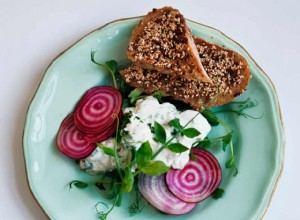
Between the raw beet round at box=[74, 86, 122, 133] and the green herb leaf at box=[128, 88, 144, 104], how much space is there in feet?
0.16

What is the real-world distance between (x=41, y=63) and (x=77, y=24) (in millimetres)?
253

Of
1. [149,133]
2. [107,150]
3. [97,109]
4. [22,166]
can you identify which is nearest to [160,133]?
[149,133]

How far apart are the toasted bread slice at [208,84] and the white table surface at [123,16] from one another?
0.25 metres

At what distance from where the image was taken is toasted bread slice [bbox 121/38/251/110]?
7.24ft

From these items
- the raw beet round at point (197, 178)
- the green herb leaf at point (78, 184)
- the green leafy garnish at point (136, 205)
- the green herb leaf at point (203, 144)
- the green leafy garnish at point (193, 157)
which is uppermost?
the green herb leaf at point (203, 144)

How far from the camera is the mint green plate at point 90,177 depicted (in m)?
2.15

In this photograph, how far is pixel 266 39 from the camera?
2459mm

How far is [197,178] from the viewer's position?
7.22ft

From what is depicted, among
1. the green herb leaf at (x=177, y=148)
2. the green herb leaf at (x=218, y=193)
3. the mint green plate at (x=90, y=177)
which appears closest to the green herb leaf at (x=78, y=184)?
the mint green plate at (x=90, y=177)

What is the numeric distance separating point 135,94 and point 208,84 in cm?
32

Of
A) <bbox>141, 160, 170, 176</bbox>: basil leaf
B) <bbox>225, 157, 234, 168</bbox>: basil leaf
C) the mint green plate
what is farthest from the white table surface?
<bbox>141, 160, 170, 176</bbox>: basil leaf

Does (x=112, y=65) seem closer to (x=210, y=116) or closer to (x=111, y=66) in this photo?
(x=111, y=66)

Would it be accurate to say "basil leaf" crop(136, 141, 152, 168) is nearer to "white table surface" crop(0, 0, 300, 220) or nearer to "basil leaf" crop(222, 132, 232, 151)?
"basil leaf" crop(222, 132, 232, 151)

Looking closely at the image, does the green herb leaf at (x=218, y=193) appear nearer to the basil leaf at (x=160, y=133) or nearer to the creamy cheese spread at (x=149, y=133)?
the creamy cheese spread at (x=149, y=133)
